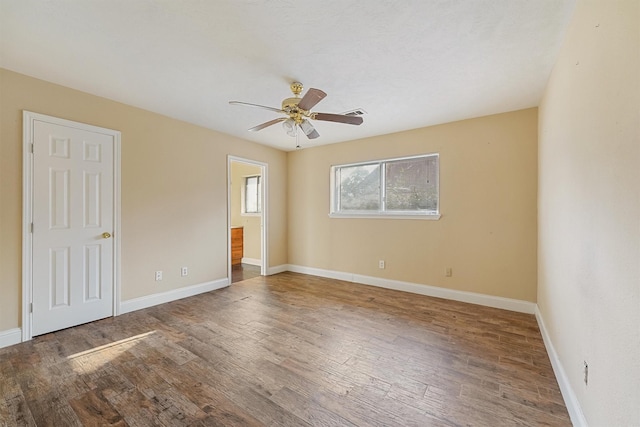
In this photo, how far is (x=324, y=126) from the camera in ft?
12.4

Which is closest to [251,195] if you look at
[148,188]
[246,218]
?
[246,218]

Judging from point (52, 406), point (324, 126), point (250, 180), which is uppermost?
point (324, 126)

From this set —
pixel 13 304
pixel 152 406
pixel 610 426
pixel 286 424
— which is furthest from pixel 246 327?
pixel 610 426

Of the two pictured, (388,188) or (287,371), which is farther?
(388,188)

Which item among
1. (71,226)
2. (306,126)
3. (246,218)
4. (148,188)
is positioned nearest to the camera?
(306,126)

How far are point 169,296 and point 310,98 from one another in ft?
10.4

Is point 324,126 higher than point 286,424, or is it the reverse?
point 324,126

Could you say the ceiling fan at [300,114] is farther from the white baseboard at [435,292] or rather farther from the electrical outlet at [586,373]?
the white baseboard at [435,292]

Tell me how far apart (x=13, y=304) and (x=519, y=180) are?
547cm

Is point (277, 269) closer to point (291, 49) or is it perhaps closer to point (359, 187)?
point (359, 187)

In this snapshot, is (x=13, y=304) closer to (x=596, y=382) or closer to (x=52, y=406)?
(x=52, y=406)

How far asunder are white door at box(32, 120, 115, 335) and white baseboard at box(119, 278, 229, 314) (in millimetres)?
184

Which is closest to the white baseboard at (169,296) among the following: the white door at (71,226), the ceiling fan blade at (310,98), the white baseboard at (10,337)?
the white door at (71,226)

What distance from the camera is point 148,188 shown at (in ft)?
10.9
